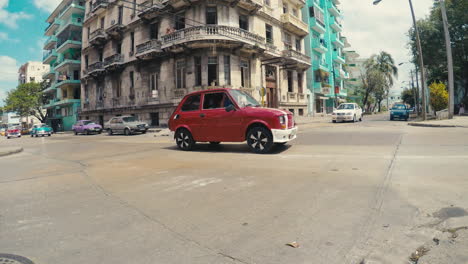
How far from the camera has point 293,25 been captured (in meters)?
28.4

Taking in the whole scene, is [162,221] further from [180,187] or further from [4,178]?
[4,178]

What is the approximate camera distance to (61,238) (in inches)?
90.6

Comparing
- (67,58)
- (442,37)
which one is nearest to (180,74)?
(442,37)

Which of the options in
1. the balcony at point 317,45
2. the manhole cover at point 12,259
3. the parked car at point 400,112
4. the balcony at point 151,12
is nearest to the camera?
the manhole cover at point 12,259

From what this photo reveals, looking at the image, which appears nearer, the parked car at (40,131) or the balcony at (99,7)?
the parked car at (40,131)

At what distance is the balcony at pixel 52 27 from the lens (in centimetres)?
4145

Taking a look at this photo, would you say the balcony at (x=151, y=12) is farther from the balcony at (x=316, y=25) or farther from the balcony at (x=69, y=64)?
the balcony at (x=316, y=25)

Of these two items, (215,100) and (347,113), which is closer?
(215,100)

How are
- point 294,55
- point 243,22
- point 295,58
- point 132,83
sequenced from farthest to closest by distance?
point 295,58
point 294,55
point 132,83
point 243,22

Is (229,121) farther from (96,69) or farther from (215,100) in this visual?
(96,69)

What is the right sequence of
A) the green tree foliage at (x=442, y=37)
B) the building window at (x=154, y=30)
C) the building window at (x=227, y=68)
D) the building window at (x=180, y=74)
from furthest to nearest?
1. the green tree foliage at (x=442, y=37)
2. the building window at (x=154, y=30)
3. the building window at (x=180, y=74)
4. the building window at (x=227, y=68)

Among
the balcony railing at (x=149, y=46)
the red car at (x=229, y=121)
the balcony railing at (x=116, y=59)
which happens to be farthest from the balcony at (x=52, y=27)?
the red car at (x=229, y=121)

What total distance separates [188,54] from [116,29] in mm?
12826

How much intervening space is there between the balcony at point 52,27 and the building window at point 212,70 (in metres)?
37.3
